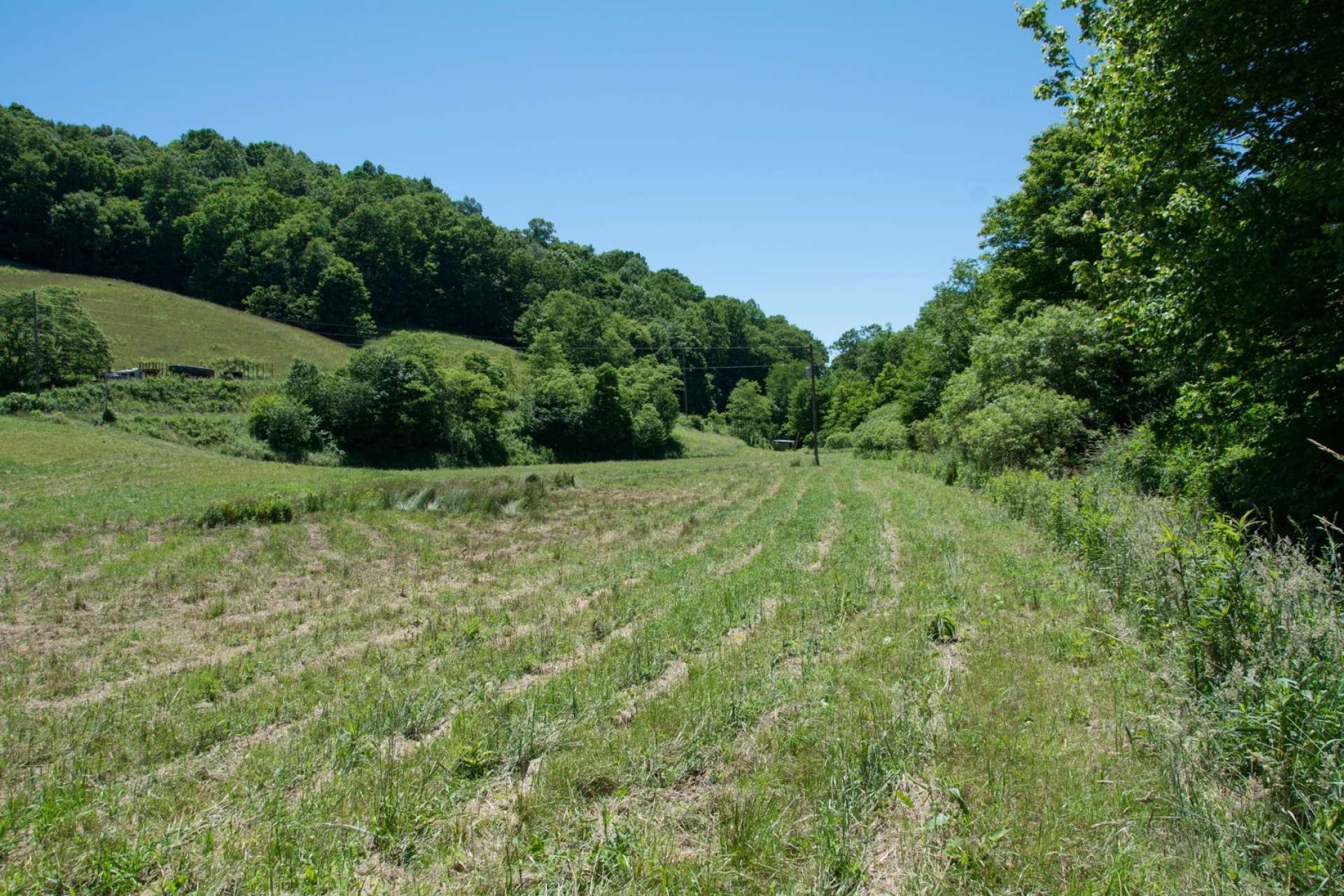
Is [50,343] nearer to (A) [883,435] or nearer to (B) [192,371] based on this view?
(B) [192,371]

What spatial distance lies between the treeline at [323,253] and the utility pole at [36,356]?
4040 cm

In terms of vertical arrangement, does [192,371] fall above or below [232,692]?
above

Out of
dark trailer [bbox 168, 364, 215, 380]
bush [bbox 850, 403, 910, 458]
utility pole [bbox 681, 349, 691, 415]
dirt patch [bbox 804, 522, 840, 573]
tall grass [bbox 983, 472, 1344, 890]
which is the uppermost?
utility pole [bbox 681, 349, 691, 415]

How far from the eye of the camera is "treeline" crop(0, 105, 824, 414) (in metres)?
94.5

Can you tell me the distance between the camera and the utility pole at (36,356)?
5175 centimetres

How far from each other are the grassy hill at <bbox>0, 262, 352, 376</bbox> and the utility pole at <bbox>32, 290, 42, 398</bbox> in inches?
298

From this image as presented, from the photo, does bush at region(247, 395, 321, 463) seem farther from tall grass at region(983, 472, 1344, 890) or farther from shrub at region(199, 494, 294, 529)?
tall grass at region(983, 472, 1344, 890)

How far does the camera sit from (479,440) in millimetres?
63469

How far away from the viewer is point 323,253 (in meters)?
104

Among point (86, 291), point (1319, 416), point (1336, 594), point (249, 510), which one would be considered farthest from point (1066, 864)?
point (86, 291)

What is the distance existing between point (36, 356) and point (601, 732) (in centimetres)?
7118

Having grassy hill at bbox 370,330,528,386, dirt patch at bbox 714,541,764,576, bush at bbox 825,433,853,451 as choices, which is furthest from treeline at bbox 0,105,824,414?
dirt patch at bbox 714,541,764,576

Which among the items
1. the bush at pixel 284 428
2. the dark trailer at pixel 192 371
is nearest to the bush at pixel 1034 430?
the bush at pixel 284 428

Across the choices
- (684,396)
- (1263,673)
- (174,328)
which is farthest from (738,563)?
(684,396)
